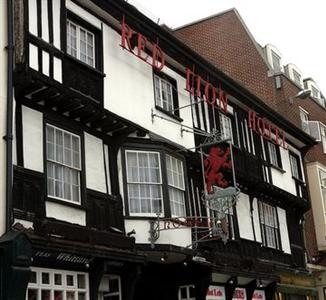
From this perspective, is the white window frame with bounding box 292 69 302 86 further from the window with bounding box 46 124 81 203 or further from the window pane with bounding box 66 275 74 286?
the window pane with bounding box 66 275 74 286

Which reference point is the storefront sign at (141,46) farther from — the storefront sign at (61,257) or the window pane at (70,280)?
the window pane at (70,280)

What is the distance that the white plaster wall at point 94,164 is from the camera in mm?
11703

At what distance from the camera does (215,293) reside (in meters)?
15.6

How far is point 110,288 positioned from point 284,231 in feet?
33.7

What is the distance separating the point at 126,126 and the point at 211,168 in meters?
3.58

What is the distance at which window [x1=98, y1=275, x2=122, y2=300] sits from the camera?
465 inches

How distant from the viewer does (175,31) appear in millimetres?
27922

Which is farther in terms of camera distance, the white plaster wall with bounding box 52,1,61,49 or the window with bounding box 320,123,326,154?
the window with bounding box 320,123,326,154

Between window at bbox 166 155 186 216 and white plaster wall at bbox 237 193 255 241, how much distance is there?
4183 mm

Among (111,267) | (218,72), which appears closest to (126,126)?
(111,267)

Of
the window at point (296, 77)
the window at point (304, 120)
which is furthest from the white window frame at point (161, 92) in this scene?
the window at point (296, 77)

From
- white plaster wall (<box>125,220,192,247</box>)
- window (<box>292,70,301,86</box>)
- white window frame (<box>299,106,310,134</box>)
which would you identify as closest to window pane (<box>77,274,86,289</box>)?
white plaster wall (<box>125,220,192,247</box>)

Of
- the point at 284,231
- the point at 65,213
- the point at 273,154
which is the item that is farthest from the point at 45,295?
the point at 273,154

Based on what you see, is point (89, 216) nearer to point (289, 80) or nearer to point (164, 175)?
point (164, 175)
